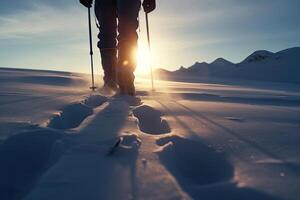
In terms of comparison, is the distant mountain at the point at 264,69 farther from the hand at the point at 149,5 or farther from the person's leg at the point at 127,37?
the person's leg at the point at 127,37

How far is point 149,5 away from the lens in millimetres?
4883

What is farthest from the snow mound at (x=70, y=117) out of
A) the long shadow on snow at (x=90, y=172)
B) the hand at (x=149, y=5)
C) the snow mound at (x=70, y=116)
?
the hand at (x=149, y=5)

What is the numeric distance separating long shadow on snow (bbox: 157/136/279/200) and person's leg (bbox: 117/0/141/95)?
2343 millimetres

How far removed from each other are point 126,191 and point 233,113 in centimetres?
173

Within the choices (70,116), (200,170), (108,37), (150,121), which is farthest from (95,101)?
(200,170)

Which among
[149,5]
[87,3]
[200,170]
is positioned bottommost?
[200,170]

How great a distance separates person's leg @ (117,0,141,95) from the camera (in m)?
4.15

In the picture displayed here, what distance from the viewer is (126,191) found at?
4.08ft

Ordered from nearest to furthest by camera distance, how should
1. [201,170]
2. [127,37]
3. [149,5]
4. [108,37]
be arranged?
[201,170] → [127,37] → [149,5] → [108,37]

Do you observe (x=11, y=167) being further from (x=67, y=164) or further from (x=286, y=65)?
(x=286, y=65)

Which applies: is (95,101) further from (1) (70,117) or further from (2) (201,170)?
(2) (201,170)

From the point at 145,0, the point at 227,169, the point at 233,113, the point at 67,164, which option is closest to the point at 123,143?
the point at 67,164

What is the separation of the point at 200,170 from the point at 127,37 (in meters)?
2.83

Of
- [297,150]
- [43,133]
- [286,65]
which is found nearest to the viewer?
[297,150]
